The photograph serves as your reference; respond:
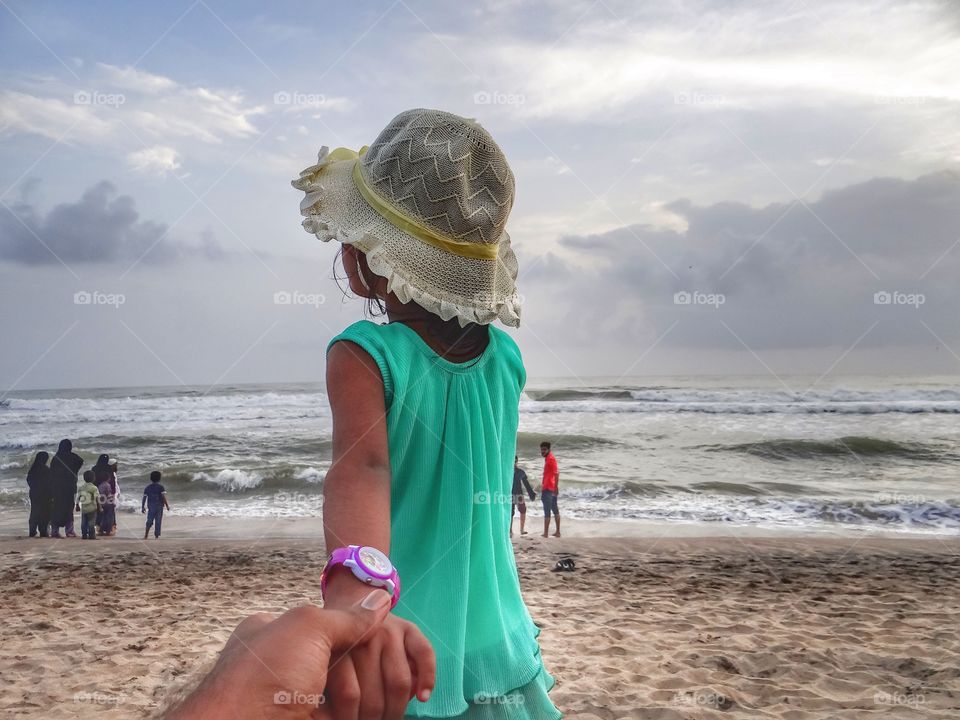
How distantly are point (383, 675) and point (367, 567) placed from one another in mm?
188

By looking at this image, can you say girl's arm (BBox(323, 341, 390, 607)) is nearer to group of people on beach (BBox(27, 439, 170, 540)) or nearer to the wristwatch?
the wristwatch

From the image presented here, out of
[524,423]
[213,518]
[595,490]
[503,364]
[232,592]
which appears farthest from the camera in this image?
[524,423]

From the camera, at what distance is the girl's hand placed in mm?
518

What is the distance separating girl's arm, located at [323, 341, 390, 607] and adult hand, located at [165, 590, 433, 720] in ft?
0.79

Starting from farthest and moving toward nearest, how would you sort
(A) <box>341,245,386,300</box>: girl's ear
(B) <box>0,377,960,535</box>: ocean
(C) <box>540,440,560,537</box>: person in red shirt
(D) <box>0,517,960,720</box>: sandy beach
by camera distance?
(B) <box>0,377,960,535</box>: ocean, (C) <box>540,440,560,537</box>: person in red shirt, (D) <box>0,517,960,720</box>: sandy beach, (A) <box>341,245,386,300</box>: girl's ear

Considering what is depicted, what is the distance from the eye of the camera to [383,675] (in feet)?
1.83

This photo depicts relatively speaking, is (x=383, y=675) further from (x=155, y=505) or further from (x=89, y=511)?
(x=89, y=511)

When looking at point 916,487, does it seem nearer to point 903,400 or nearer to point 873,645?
point 873,645

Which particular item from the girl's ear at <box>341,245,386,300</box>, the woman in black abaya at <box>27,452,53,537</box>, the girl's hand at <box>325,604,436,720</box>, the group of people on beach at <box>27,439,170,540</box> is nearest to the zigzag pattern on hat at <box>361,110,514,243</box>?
the girl's ear at <box>341,245,386,300</box>

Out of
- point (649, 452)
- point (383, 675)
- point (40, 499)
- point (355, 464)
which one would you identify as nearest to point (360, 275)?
point (355, 464)

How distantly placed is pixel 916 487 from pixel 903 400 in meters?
16.1

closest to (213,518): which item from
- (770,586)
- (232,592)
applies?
(232,592)

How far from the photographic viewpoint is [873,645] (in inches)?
232

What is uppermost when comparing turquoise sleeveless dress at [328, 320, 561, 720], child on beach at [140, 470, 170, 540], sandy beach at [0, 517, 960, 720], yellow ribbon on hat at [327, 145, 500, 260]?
yellow ribbon on hat at [327, 145, 500, 260]
